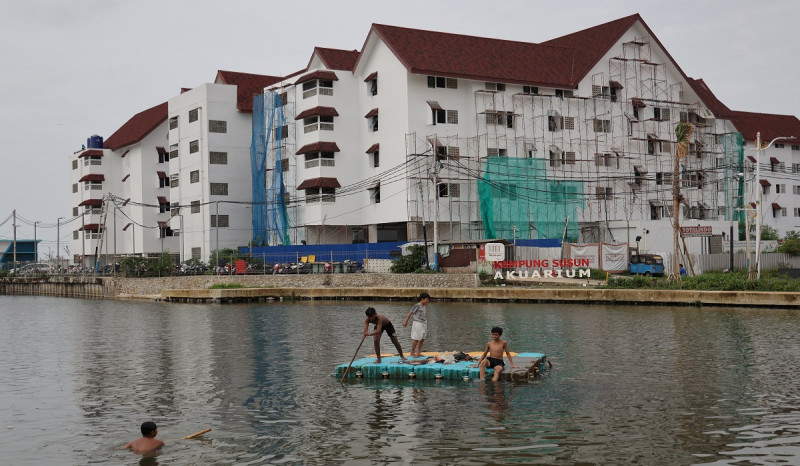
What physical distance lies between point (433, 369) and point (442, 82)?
5274 cm

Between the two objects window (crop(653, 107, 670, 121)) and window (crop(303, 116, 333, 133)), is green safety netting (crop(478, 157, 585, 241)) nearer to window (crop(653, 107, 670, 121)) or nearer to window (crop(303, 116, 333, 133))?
window (crop(653, 107, 670, 121))

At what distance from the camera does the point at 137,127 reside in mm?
100625

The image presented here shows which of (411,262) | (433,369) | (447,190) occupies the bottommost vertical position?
(433,369)

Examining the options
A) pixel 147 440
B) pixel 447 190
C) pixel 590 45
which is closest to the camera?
pixel 147 440

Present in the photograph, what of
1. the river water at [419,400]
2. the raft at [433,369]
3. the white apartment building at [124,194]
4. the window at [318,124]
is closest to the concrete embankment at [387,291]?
the river water at [419,400]

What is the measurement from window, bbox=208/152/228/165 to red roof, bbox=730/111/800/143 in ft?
193

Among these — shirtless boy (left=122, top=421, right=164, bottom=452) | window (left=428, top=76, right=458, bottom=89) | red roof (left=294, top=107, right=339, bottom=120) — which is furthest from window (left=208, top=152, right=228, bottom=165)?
shirtless boy (left=122, top=421, right=164, bottom=452)

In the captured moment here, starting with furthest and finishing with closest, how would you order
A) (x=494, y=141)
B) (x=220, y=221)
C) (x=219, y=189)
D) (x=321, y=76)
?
(x=219, y=189), (x=220, y=221), (x=321, y=76), (x=494, y=141)

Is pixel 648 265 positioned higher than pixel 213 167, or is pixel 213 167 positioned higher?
pixel 213 167

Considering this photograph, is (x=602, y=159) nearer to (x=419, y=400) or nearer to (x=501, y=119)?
(x=501, y=119)

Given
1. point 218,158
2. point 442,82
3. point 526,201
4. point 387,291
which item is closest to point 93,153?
point 218,158

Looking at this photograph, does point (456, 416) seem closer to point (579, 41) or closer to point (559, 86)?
point (559, 86)

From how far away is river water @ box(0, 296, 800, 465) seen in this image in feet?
50.2

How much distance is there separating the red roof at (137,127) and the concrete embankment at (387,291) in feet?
69.0
